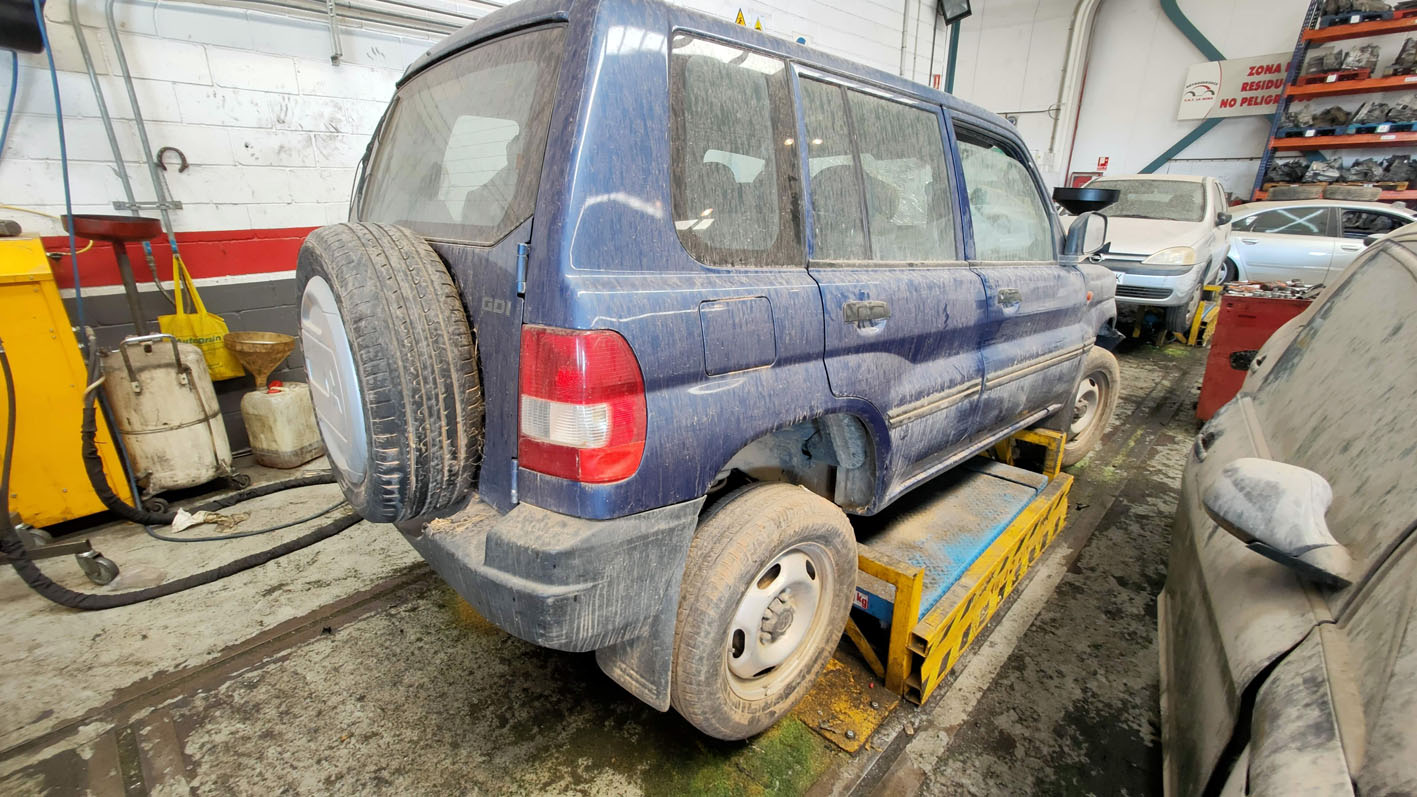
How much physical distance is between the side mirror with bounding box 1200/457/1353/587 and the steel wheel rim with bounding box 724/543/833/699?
0.98 m

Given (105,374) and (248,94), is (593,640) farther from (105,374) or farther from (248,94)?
(248,94)

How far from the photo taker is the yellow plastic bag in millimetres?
3469

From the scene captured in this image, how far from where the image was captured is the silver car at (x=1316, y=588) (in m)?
0.91

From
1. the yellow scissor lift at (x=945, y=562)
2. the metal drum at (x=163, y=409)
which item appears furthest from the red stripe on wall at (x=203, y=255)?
the yellow scissor lift at (x=945, y=562)

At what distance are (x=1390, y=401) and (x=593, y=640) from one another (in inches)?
74.4

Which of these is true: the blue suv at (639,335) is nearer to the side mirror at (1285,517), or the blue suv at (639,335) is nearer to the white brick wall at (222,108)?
the side mirror at (1285,517)

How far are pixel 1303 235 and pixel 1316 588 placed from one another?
9558 millimetres

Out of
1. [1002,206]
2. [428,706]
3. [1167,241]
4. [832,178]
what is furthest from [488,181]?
[1167,241]

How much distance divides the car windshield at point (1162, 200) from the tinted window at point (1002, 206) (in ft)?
17.0

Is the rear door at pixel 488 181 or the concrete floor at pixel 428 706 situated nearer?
the rear door at pixel 488 181

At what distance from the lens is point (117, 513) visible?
3.01m

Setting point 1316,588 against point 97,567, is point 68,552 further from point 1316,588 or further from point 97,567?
point 1316,588

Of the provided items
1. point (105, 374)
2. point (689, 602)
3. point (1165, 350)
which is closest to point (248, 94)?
point (105, 374)

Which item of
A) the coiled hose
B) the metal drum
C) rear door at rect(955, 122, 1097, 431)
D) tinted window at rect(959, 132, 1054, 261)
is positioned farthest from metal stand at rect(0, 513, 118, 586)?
tinted window at rect(959, 132, 1054, 261)
